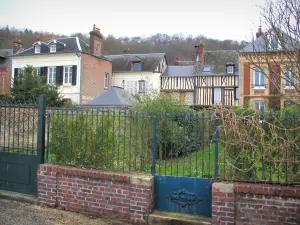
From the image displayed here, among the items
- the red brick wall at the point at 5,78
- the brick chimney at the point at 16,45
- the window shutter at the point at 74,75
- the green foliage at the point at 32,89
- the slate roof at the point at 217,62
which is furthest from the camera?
the brick chimney at the point at 16,45

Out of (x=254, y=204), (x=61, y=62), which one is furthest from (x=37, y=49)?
(x=254, y=204)

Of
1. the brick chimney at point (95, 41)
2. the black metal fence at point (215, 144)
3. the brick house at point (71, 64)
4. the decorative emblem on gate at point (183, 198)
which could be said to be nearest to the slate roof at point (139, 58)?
the brick house at point (71, 64)

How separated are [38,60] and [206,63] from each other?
15.9 m

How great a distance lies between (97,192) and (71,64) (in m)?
19.9

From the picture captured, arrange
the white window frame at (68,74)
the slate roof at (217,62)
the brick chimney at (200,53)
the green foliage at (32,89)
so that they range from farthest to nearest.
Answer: the brick chimney at (200,53)
the slate roof at (217,62)
the white window frame at (68,74)
the green foliage at (32,89)

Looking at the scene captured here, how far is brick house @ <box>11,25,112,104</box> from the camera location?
23.0 m

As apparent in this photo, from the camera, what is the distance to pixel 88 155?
5199mm

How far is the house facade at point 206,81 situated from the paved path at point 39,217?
2052 cm

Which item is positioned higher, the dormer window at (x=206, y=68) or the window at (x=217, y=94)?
the dormer window at (x=206, y=68)

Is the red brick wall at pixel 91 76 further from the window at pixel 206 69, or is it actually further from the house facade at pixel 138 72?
the window at pixel 206 69

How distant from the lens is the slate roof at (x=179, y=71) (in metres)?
28.2

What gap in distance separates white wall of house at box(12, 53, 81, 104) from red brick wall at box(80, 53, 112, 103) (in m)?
0.39

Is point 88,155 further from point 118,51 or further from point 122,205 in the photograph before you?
point 118,51

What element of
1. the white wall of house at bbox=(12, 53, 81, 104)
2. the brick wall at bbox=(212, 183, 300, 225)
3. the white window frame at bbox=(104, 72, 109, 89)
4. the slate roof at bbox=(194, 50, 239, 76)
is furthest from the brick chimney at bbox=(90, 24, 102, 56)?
the brick wall at bbox=(212, 183, 300, 225)
